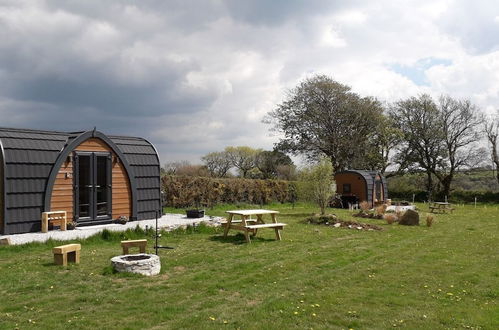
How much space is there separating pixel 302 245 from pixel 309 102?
2747 cm

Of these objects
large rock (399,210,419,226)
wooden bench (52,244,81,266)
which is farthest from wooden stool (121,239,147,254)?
large rock (399,210,419,226)

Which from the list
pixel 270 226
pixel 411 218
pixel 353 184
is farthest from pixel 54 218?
pixel 353 184

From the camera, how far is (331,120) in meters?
38.3

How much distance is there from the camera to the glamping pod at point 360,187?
28516 mm

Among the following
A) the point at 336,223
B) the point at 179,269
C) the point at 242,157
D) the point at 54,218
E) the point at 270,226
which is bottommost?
the point at 179,269

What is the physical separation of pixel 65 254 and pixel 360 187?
22.6 metres

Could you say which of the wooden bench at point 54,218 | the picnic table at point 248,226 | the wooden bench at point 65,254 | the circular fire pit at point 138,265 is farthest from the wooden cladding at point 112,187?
the circular fire pit at point 138,265

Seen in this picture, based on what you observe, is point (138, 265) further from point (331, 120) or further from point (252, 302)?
point (331, 120)

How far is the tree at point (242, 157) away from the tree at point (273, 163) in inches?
181

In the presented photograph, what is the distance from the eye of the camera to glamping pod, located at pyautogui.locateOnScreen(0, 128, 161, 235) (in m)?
12.7

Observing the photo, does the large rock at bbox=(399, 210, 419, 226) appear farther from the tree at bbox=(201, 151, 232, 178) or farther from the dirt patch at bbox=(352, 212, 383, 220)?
the tree at bbox=(201, 151, 232, 178)

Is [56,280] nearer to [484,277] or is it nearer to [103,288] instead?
[103,288]

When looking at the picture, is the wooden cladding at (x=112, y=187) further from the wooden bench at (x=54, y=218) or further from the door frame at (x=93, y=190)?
the wooden bench at (x=54, y=218)

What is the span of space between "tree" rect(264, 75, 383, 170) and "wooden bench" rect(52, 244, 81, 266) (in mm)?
30277
